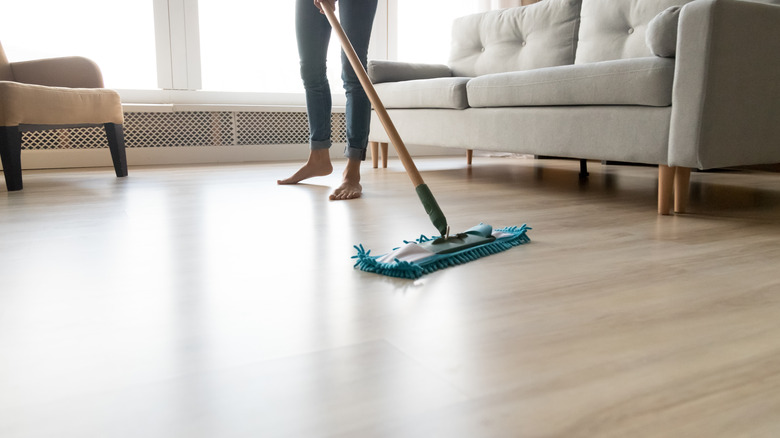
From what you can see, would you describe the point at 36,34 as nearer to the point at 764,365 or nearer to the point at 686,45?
the point at 686,45

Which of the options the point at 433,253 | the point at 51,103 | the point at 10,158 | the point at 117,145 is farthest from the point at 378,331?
the point at 117,145

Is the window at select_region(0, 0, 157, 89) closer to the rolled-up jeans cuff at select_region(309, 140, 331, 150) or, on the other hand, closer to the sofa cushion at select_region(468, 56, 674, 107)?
the rolled-up jeans cuff at select_region(309, 140, 331, 150)

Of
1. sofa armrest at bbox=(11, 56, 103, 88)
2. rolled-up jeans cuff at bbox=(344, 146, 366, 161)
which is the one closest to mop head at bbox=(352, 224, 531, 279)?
rolled-up jeans cuff at bbox=(344, 146, 366, 161)

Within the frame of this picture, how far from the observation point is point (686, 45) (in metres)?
1.54

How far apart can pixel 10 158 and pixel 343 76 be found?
1.23 meters

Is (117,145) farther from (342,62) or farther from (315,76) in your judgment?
(342,62)

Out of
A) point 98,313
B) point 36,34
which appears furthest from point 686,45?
point 36,34

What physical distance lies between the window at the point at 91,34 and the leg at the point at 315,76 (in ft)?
5.34

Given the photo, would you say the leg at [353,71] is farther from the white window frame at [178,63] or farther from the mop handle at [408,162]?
the white window frame at [178,63]

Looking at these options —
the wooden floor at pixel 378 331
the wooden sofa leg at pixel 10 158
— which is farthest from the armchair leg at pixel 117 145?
the wooden floor at pixel 378 331

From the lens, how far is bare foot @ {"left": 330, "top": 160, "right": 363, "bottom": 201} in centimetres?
194

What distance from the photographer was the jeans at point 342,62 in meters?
1.95

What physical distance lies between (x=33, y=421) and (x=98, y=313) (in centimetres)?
31

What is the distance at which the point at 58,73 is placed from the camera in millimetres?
2682
